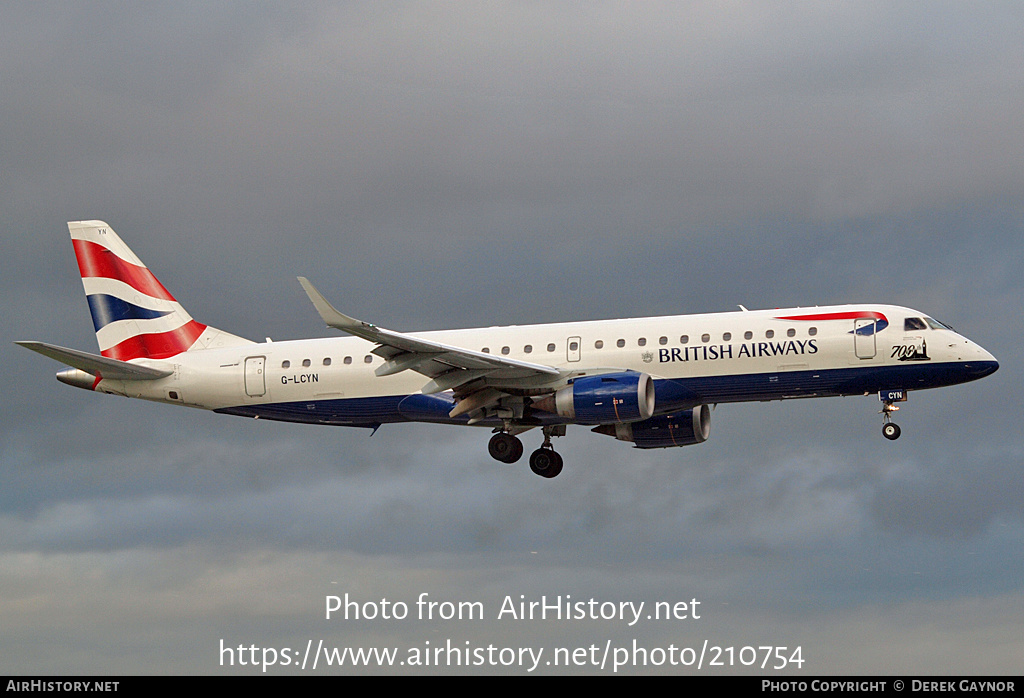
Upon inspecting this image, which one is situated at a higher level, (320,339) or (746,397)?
(320,339)

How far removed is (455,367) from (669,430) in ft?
32.9

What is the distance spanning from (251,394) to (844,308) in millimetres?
21953

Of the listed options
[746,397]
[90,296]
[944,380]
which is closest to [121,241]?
[90,296]

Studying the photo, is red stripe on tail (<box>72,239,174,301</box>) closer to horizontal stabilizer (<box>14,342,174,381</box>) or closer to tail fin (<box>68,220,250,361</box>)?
tail fin (<box>68,220,250,361</box>)

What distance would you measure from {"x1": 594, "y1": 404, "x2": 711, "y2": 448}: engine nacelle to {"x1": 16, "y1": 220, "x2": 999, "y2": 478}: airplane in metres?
0.06

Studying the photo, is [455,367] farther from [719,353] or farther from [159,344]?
[159,344]

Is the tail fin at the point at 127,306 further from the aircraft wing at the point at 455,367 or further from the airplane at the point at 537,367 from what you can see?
the aircraft wing at the point at 455,367

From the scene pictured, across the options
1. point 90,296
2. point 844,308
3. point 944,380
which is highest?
point 90,296

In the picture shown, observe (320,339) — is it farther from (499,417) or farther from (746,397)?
(746,397)

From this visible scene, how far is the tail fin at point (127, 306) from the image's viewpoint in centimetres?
5025

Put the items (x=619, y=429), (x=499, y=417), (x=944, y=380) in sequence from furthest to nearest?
1. (x=619, y=429)
2. (x=499, y=417)
3. (x=944, y=380)

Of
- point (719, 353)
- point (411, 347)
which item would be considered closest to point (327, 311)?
point (411, 347)

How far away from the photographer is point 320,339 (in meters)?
48.1

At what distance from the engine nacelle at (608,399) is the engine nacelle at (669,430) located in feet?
19.7
